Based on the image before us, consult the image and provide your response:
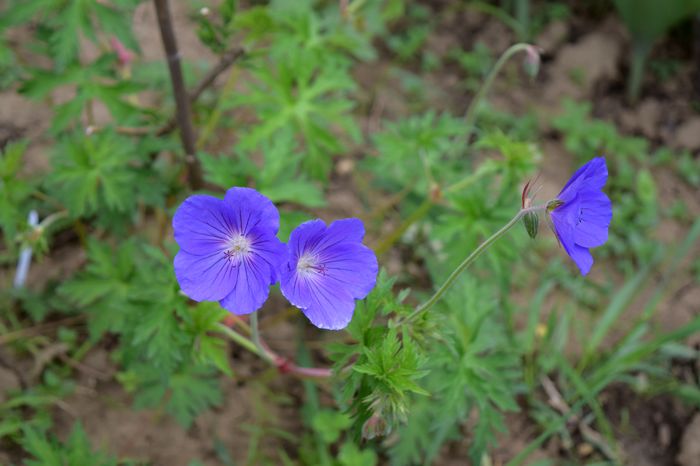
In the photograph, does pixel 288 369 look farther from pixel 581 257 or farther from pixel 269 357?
pixel 581 257

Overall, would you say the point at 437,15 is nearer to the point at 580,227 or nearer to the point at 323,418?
the point at 323,418

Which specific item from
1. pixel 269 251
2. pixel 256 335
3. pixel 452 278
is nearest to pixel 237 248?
pixel 269 251

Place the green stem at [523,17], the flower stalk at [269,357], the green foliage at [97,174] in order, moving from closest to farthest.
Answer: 1. the flower stalk at [269,357]
2. the green foliage at [97,174]
3. the green stem at [523,17]

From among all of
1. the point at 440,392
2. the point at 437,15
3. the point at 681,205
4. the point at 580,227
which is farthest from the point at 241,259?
the point at 437,15

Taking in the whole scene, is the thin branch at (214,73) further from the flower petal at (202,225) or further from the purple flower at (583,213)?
the purple flower at (583,213)

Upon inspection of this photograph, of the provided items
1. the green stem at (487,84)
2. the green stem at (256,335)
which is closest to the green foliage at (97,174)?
the green stem at (256,335)

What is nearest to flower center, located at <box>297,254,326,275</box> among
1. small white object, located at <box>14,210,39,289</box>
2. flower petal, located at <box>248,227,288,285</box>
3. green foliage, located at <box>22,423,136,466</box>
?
flower petal, located at <box>248,227,288,285</box>

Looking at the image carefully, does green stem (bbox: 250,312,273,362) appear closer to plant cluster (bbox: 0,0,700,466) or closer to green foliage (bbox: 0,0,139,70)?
plant cluster (bbox: 0,0,700,466)
